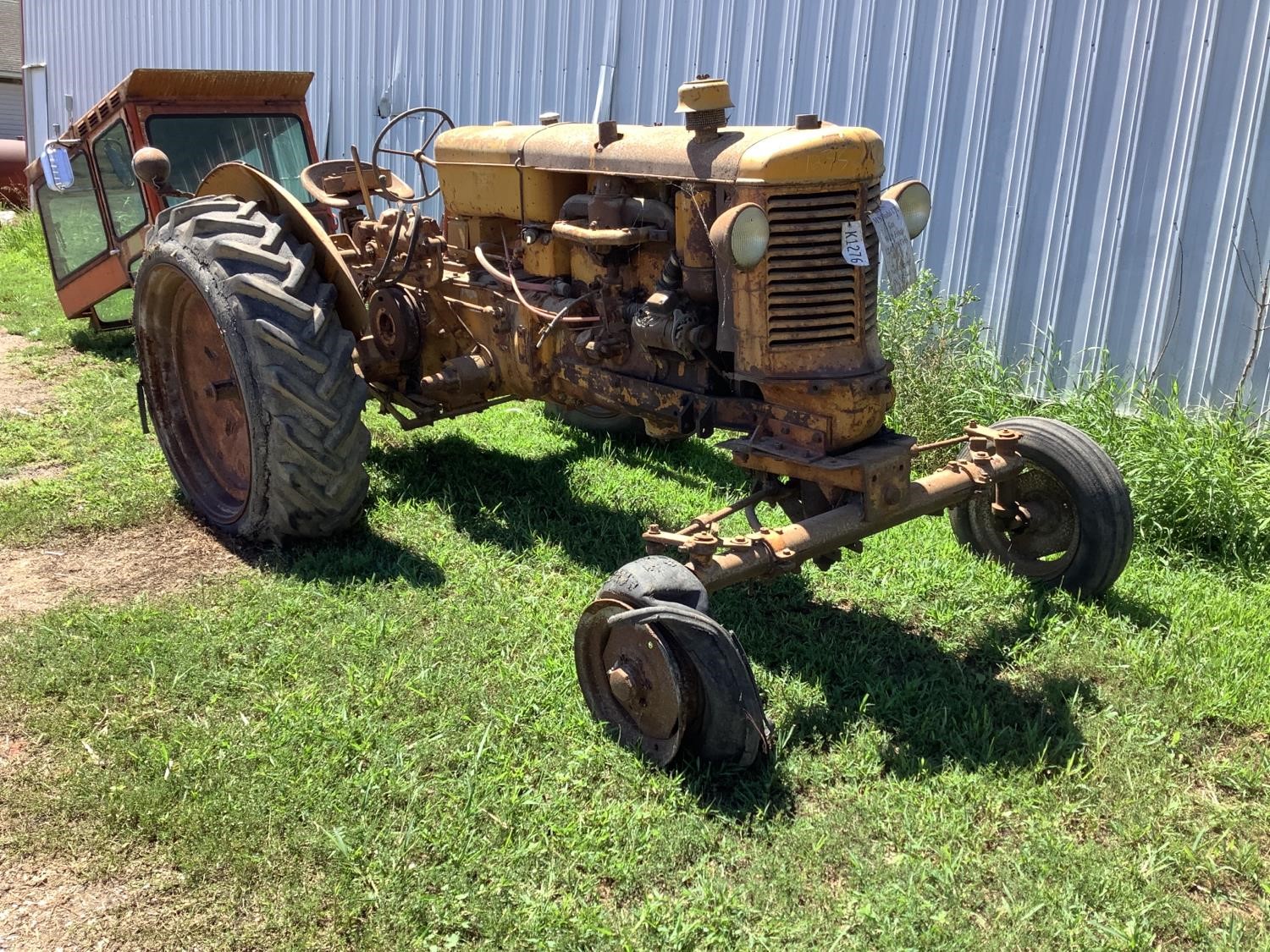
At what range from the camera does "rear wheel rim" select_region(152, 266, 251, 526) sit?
490cm

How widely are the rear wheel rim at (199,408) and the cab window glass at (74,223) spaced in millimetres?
3316

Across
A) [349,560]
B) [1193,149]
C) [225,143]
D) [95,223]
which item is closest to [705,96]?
[349,560]

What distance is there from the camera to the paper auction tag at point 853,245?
11.6 ft

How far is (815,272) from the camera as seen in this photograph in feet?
11.7

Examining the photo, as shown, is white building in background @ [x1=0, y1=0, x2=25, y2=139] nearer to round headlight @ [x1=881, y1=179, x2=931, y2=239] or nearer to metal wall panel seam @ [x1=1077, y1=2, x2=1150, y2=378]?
metal wall panel seam @ [x1=1077, y1=2, x2=1150, y2=378]

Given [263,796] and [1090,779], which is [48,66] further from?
[1090,779]

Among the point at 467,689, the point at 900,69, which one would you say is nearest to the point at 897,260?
the point at 467,689

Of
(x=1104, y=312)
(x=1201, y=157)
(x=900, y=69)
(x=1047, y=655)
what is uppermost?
(x=900, y=69)

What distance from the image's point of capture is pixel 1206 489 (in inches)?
189

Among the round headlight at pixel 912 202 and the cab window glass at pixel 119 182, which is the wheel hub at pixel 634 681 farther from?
the cab window glass at pixel 119 182

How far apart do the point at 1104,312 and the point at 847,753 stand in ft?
11.1

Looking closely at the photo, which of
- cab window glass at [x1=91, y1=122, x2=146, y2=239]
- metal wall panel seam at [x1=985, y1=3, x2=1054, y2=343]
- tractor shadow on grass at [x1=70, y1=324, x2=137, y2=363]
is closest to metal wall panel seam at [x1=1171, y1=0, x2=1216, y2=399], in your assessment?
metal wall panel seam at [x1=985, y1=3, x2=1054, y2=343]

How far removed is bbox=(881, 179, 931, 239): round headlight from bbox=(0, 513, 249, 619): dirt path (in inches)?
116

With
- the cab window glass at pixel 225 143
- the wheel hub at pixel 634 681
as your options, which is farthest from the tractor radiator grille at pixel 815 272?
the cab window glass at pixel 225 143
